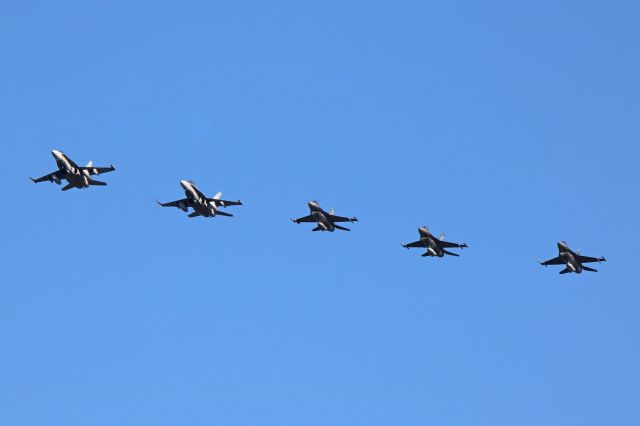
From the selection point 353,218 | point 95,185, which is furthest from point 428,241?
point 95,185

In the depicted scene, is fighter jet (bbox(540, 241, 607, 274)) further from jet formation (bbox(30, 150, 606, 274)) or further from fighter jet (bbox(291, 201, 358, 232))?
fighter jet (bbox(291, 201, 358, 232))

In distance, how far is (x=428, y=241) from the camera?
450 ft

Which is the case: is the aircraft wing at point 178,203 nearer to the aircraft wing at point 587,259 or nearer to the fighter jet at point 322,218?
the fighter jet at point 322,218

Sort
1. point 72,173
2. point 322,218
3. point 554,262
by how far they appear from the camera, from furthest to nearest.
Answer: point 554,262
point 322,218
point 72,173

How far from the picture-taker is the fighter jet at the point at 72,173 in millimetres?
128000

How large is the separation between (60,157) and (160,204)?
42.3 ft

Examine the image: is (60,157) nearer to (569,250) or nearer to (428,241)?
(428,241)

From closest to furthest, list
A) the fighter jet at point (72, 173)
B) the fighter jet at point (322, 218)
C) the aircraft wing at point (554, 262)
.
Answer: the fighter jet at point (72, 173), the fighter jet at point (322, 218), the aircraft wing at point (554, 262)

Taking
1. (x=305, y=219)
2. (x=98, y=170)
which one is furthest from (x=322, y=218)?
(x=98, y=170)

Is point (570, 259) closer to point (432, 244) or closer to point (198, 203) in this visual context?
point (432, 244)

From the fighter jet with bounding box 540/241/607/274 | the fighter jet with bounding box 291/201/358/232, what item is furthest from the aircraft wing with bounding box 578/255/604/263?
the fighter jet with bounding box 291/201/358/232

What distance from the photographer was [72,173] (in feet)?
422

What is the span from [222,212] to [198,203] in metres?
3.33

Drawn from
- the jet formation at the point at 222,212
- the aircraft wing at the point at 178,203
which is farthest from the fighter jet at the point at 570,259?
the aircraft wing at the point at 178,203
